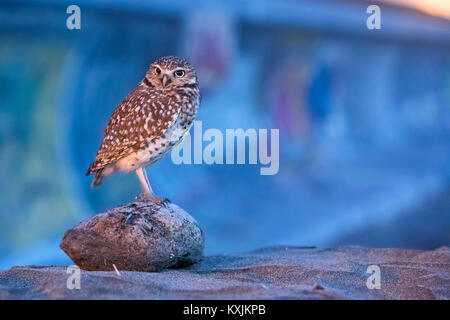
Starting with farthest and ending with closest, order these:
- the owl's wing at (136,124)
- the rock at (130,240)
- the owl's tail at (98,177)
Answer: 1. the owl's tail at (98,177)
2. the owl's wing at (136,124)
3. the rock at (130,240)

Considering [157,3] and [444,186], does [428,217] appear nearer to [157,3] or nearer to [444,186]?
[444,186]

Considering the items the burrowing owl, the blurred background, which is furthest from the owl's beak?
the blurred background

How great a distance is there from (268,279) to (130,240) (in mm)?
805

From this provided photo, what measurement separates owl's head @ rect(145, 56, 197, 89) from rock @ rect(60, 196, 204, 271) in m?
0.80

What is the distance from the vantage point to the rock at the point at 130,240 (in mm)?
3064

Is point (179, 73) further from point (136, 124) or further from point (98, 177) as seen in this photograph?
point (98, 177)

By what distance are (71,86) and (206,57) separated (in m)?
1.34

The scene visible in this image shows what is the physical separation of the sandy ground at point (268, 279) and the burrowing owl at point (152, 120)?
0.72 meters

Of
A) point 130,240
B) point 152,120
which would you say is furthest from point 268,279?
point 152,120

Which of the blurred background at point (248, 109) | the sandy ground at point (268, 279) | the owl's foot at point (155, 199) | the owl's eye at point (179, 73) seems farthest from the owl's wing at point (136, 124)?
the blurred background at point (248, 109)

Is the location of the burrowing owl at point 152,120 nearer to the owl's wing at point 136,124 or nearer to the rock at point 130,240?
the owl's wing at point 136,124

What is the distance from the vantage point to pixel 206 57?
536 centimetres
